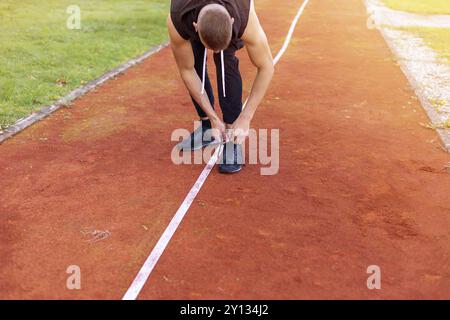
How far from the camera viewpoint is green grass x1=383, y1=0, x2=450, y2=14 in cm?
1523

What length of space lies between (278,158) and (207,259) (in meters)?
1.85

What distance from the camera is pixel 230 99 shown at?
15.1 ft

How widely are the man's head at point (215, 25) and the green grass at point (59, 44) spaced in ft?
10.5

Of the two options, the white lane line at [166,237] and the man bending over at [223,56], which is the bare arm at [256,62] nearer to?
the man bending over at [223,56]

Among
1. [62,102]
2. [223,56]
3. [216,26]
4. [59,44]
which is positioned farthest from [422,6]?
[216,26]

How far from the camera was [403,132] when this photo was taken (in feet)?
19.2

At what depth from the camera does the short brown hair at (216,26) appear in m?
3.51

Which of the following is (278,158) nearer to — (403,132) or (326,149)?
(326,149)

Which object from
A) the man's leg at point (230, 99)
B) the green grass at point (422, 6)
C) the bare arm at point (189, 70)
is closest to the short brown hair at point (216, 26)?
the bare arm at point (189, 70)

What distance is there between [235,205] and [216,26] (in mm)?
1447

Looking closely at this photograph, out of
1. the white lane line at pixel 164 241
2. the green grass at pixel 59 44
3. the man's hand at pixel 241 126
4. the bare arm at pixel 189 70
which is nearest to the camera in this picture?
the white lane line at pixel 164 241

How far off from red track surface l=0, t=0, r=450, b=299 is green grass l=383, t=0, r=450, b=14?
379 inches

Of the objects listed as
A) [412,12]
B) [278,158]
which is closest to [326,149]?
[278,158]

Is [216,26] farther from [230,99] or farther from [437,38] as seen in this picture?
[437,38]
